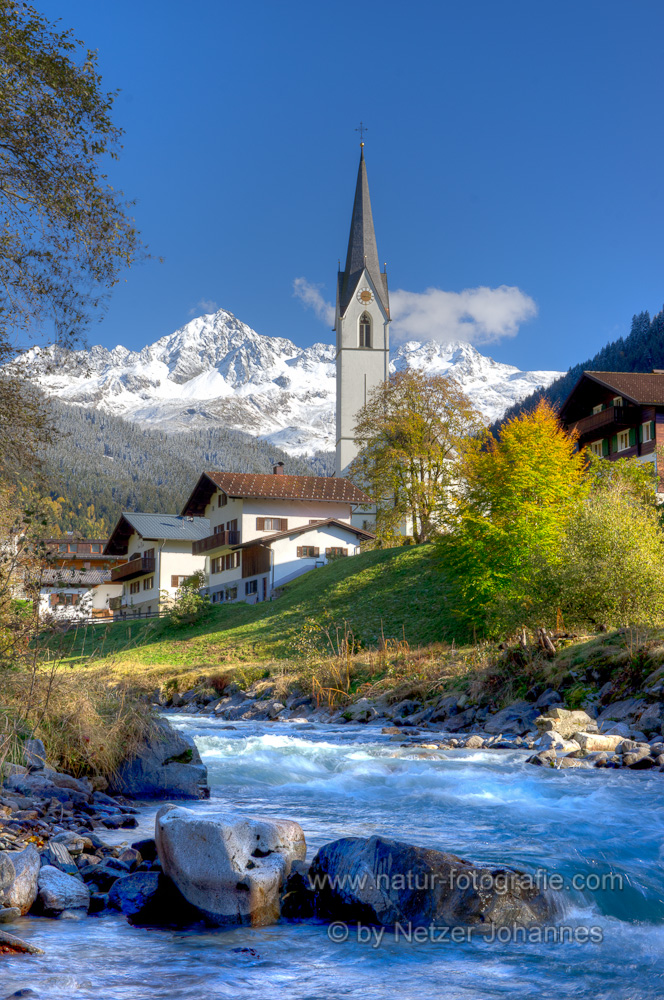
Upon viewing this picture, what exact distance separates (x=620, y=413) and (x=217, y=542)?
93.5 ft

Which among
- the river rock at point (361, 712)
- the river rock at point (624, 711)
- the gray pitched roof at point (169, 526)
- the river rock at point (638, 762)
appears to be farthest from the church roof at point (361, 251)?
the river rock at point (638, 762)

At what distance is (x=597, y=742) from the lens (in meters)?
14.4

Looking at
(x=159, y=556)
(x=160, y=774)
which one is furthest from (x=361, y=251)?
(x=160, y=774)

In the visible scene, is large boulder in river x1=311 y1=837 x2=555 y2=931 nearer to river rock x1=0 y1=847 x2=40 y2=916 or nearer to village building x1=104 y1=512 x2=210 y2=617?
river rock x1=0 y1=847 x2=40 y2=916

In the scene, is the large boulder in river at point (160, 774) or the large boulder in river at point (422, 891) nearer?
the large boulder in river at point (422, 891)

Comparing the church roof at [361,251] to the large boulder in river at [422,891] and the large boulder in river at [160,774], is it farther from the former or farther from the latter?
the large boulder in river at [422,891]

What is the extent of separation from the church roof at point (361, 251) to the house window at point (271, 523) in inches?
1676

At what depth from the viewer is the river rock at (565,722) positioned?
16312mm

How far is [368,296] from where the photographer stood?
96.4 m

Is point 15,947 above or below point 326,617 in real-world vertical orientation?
below

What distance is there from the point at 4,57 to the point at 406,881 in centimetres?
1093

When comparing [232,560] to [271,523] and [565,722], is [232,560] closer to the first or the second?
[271,523]

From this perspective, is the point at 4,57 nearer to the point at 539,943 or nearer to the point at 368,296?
the point at 539,943

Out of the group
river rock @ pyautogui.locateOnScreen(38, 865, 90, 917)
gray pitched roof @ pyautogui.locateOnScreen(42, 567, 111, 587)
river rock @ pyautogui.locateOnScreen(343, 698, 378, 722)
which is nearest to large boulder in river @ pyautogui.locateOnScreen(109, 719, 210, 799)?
gray pitched roof @ pyautogui.locateOnScreen(42, 567, 111, 587)
